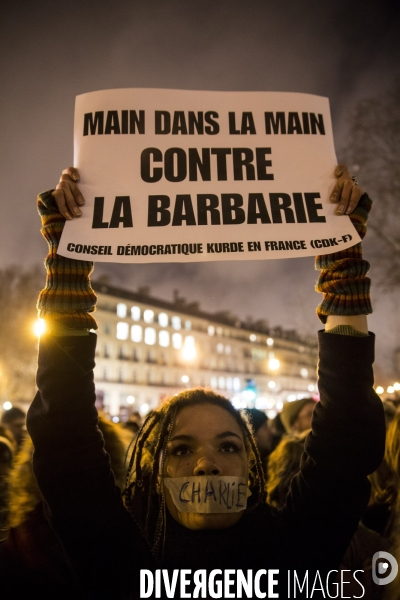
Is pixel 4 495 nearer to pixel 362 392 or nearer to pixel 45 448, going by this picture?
pixel 45 448

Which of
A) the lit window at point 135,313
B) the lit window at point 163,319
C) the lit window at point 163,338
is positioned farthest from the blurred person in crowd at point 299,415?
the lit window at point 163,319

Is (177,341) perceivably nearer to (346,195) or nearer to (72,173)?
(72,173)

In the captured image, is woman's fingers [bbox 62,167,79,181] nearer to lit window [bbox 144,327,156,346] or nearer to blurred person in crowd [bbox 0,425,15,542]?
blurred person in crowd [bbox 0,425,15,542]

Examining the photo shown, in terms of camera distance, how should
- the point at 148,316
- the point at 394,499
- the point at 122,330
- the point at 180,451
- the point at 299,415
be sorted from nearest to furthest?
the point at 180,451 < the point at 394,499 < the point at 299,415 < the point at 122,330 < the point at 148,316

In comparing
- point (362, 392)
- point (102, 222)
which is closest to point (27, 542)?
point (102, 222)

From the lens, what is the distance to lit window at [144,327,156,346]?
6962 cm

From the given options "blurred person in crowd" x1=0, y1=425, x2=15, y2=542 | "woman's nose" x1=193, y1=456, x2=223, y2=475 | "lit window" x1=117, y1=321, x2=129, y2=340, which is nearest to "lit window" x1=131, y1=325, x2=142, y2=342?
"lit window" x1=117, y1=321, x2=129, y2=340

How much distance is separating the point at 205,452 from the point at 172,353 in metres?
71.3

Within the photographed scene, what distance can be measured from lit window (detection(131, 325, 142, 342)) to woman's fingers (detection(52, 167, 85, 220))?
66221 mm

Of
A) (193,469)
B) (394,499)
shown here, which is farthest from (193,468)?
(394,499)

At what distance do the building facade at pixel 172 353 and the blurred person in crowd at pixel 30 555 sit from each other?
51.8 metres

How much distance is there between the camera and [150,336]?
230 ft

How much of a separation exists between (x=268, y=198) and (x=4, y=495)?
8.95 feet

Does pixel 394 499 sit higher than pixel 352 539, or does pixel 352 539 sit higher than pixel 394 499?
pixel 394 499
